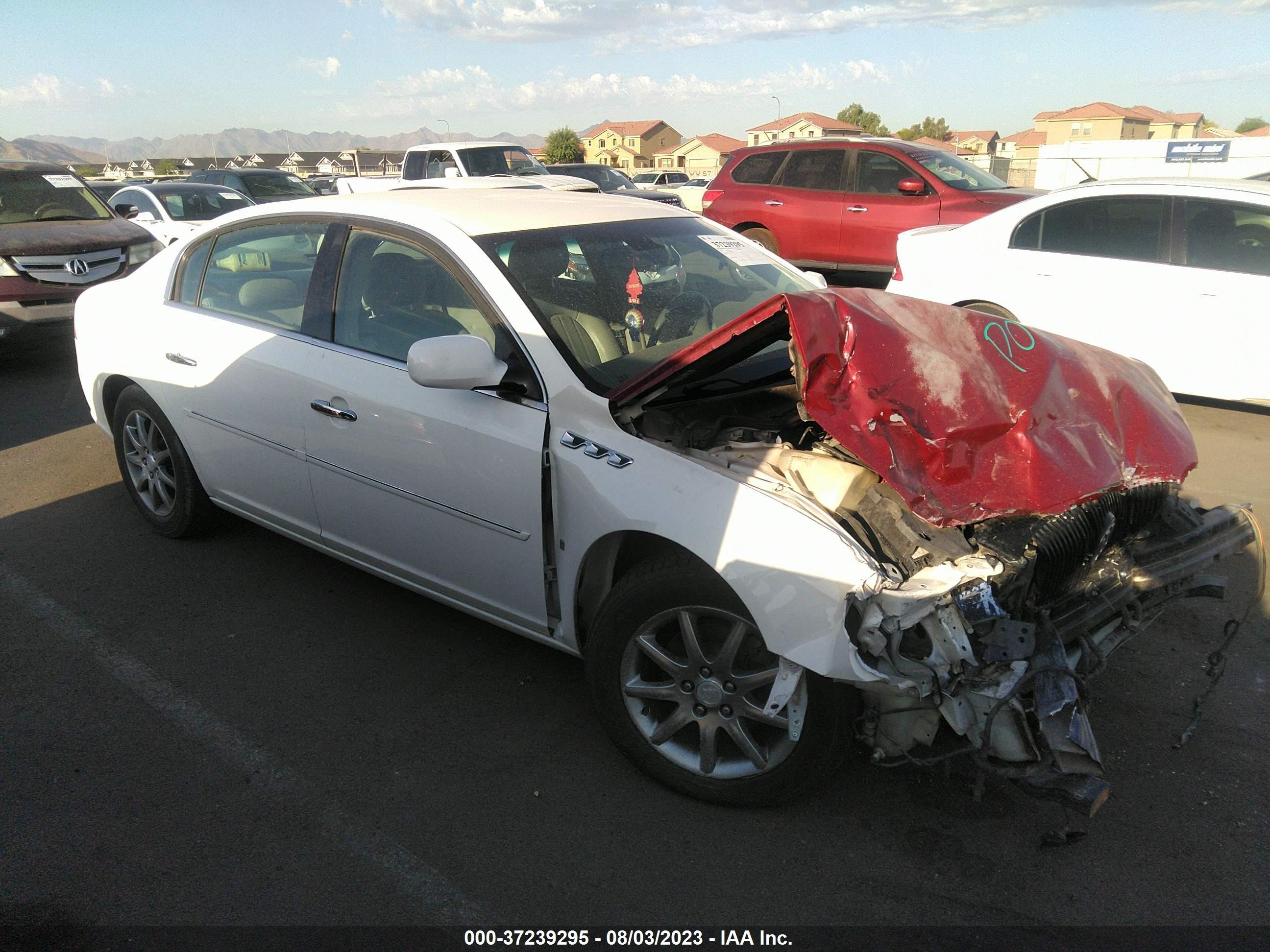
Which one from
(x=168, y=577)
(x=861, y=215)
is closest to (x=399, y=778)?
(x=168, y=577)

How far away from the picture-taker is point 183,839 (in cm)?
270

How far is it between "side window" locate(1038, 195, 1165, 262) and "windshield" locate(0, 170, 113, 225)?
9.16 meters

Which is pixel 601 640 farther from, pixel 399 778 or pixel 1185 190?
pixel 1185 190

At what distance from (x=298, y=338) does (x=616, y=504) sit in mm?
1692

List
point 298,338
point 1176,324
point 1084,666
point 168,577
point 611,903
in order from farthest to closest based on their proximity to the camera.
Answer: point 1176,324 → point 168,577 → point 298,338 → point 1084,666 → point 611,903

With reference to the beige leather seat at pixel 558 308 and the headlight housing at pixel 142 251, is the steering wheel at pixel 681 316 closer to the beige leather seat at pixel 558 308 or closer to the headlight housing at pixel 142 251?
the beige leather seat at pixel 558 308

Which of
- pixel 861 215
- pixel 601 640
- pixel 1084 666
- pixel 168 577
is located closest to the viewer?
pixel 1084 666

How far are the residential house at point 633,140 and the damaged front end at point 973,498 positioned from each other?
94.4 metres

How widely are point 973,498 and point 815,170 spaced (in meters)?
9.08

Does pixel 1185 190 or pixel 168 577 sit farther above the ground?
pixel 1185 190

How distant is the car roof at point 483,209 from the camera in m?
3.48

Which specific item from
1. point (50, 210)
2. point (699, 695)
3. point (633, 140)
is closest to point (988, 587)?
point (699, 695)

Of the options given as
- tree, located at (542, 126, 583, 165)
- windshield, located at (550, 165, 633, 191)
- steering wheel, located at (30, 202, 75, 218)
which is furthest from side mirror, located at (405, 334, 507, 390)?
tree, located at (542, 126, 583, 165)

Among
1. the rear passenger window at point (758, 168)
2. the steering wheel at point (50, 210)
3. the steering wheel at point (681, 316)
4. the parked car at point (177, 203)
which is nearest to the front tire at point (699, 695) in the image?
the steering wheel at point (681, 316)
